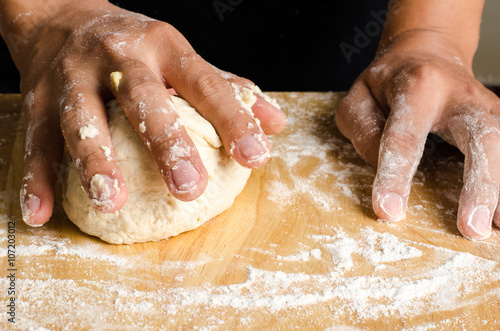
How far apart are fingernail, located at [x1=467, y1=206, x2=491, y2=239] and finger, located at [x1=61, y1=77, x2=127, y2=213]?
823 millimetres

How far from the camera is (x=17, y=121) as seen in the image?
167cm

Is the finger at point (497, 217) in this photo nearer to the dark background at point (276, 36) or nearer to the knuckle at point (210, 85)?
the knuckle at point (210, 85)

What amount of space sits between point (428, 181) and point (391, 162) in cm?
20

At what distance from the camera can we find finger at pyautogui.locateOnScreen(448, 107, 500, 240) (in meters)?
1.17

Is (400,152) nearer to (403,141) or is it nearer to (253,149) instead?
(403,141)

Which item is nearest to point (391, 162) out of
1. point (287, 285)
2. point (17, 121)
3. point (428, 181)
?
point (428, 181)

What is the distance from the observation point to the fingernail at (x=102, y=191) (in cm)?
102

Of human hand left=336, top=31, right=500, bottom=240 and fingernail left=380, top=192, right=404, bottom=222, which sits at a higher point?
human hand left=336, top=31, right=500, bottom=240

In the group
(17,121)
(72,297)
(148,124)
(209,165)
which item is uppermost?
(148,124)

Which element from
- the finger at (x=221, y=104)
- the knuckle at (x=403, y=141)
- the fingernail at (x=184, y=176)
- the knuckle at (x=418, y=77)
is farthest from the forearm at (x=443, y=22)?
the fingernail at (x=184, y=176)

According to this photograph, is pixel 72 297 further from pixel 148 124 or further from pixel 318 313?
pixel 318 313

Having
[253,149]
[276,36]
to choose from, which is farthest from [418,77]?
[276,36]

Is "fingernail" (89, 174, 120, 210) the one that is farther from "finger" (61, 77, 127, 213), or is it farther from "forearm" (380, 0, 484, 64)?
"forearm" (380, 0, 484, 64)

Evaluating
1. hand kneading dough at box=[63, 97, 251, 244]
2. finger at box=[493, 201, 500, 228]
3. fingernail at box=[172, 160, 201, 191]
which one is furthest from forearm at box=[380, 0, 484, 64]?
fingernail at box=[172, 160, 201, 191]
